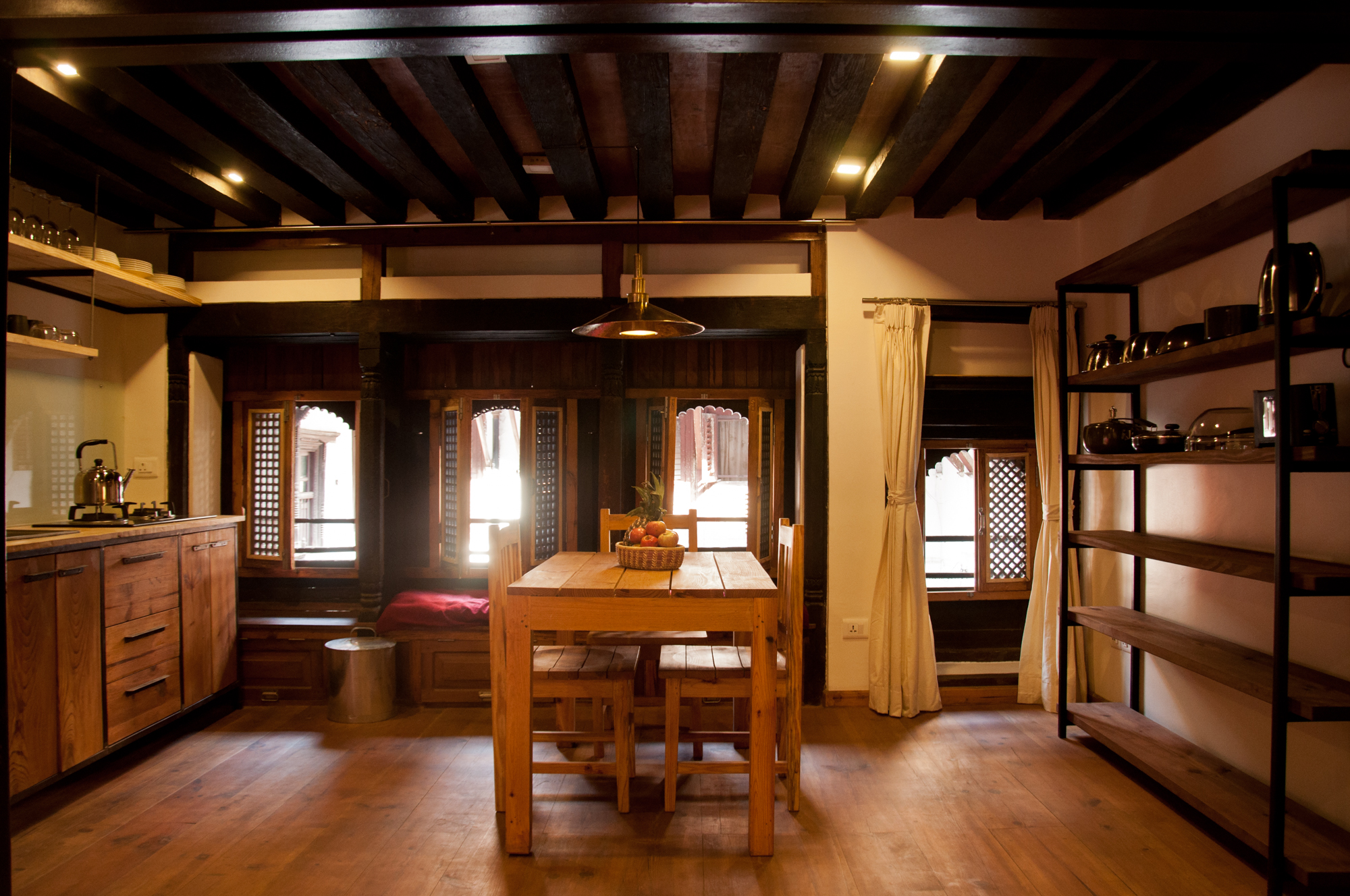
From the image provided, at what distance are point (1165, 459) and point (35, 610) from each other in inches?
175

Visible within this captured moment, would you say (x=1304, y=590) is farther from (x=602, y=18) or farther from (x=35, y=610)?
(x=35, y=610)

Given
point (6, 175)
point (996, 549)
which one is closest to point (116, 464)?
point (6, 175)

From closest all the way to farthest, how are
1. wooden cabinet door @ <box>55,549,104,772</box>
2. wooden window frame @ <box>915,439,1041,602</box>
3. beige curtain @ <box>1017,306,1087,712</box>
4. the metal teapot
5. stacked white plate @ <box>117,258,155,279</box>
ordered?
wooden cabinet door @ <box>55,549,104,772</box>, the metal teapot, stacked white plate @ <box>117,258,155,279</box>, beige curtain @ <box>1017,306,1087,712</box>, wooden window frame @ <box>915,439,1041,602</box>

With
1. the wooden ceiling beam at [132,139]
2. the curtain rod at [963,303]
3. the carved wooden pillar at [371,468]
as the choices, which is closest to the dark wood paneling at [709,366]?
the curtain rod at [963,303]

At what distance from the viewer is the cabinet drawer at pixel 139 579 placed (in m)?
3.20

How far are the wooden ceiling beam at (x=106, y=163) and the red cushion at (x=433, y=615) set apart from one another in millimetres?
2512

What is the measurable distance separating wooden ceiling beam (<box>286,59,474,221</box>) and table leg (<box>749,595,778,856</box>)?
8.13 feet

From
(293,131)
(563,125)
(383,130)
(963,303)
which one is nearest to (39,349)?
(293,131)

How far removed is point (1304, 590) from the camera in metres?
2.25

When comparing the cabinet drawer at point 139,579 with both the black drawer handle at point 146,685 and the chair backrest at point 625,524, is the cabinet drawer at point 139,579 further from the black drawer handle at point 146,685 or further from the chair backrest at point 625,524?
the chair backrest at point 625,524

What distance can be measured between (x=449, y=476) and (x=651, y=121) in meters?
A: 2.61

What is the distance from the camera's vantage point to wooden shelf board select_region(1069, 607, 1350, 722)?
2256mm

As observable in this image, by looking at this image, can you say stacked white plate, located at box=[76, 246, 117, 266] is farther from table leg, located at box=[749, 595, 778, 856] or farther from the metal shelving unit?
the metal shelving unit

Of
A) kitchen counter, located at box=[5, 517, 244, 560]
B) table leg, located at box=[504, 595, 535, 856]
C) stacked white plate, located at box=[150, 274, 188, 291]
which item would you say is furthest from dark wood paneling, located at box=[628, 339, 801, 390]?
stacked white plate, located at box=[150, 274, 188, 291]
